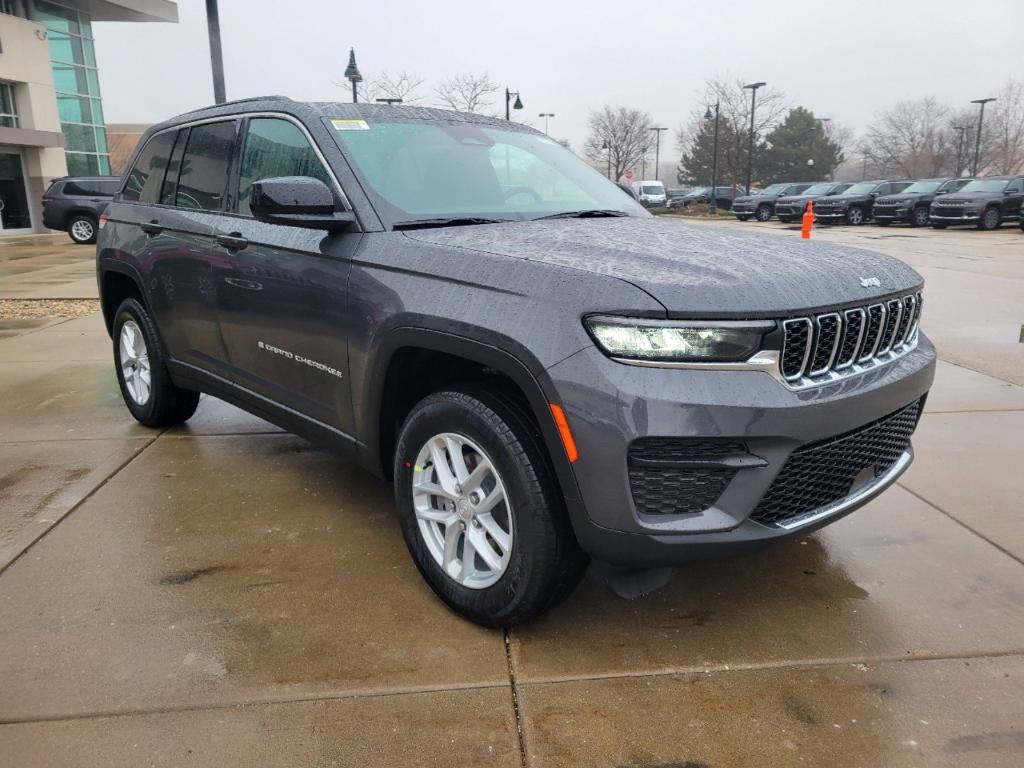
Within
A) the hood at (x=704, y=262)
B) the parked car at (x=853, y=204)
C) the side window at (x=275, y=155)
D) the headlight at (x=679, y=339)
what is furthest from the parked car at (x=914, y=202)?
the headlight at (x=679, y=339)

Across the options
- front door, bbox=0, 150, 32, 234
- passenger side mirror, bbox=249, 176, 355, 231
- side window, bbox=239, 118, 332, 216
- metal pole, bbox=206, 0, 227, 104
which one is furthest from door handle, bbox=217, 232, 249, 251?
front door, bbox=0, 150, 32, 234

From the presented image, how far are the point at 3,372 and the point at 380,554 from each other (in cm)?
491

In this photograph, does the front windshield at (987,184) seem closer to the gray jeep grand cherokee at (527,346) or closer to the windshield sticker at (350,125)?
the gray jeep grand cherokee at (527,346)

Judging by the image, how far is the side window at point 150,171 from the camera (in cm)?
457

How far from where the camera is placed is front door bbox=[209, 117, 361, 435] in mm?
3145

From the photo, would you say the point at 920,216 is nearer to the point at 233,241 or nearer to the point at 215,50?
the point at 215,50

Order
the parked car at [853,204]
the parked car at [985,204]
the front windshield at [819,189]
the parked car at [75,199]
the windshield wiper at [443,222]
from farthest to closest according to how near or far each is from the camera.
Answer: the front windshield at [819,189], the parked car at [853,204], the parked car at [985,204], the parked car at [75,199], the windshield wiper at [443,222]

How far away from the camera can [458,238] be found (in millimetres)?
2865

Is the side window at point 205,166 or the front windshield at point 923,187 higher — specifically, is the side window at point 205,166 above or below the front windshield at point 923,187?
above

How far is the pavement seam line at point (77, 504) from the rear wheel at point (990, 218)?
26.7 m

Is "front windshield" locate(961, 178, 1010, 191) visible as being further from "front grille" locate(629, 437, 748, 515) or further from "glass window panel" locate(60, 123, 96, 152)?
"glass window panel" locate(60, 123, 96, 152)

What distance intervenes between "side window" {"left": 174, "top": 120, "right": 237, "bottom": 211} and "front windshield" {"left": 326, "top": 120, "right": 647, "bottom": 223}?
0.89m

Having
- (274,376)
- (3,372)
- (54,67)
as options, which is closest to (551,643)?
(274,376)

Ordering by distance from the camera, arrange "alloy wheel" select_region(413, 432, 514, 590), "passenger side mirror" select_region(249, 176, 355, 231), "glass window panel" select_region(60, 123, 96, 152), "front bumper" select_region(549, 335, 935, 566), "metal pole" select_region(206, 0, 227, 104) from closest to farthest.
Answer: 1. "front bumper" select_region(549, 335, 935, 566)
2. "alloy wheel" select_region(413, 432, 514, 590)
3. "passenger side mirror" select_region(249, 176, 355, 231)
4. "metal pole" select_region(206, 0, 227, 104)
5. "glass window panel" select_region(60, 123, 96, 152)
